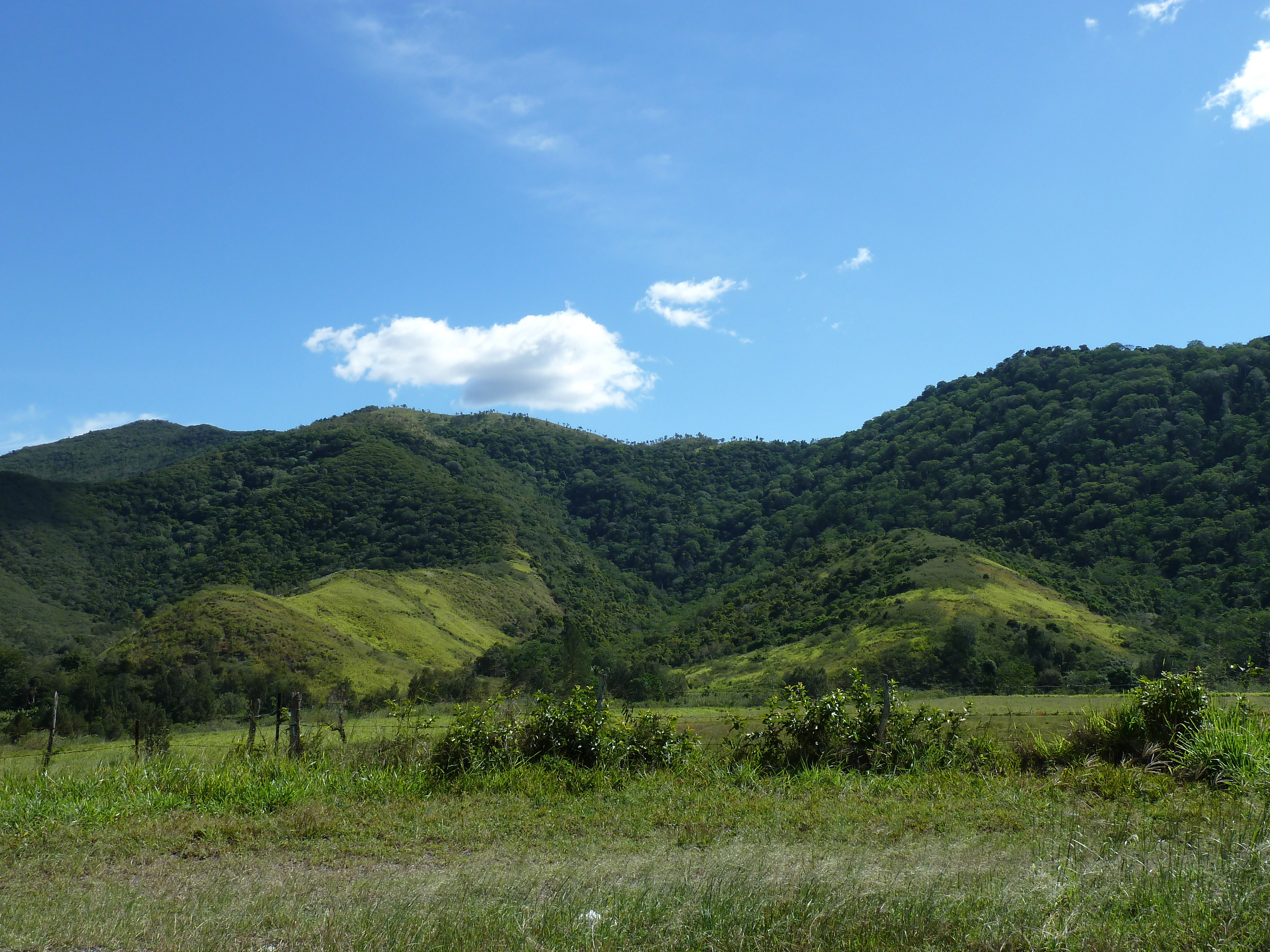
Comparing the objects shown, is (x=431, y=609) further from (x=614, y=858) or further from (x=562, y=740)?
(x=614, y=858)

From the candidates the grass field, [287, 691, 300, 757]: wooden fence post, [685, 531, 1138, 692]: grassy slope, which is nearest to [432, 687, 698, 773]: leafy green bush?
the grass field

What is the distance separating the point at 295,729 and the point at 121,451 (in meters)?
173

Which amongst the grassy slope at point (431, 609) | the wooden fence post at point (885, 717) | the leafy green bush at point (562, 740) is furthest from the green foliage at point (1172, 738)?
the grassy slope at point (431, 609)

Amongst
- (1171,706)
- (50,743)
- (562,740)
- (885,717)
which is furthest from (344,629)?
(1171,706)

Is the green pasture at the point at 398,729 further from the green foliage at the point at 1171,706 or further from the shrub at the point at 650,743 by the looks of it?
the green foliage at the point at 1171,706

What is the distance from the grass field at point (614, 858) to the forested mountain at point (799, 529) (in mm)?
36852

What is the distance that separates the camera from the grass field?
3984 mm

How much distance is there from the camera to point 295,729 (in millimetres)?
9570

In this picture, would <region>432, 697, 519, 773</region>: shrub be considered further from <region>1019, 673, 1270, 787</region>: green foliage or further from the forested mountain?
the forested mountain

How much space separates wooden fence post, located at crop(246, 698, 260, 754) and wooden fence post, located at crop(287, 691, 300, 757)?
44 centimetres

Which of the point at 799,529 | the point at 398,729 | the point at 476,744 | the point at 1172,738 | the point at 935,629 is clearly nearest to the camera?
the point at 1172,738

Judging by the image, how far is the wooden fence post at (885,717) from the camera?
9.20 meters

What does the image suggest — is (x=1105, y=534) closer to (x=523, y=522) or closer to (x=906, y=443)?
(x=906, y=443)

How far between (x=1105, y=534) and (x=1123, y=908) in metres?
81.9
